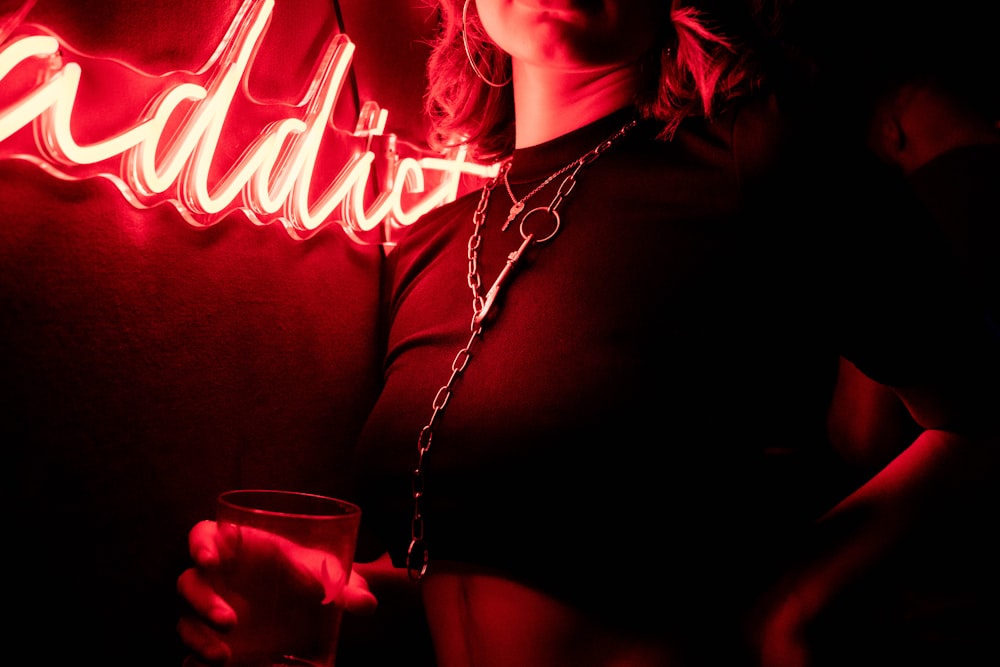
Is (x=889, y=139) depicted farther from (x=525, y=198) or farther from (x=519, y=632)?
(x=519, y=632)

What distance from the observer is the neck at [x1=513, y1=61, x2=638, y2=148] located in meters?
1.51

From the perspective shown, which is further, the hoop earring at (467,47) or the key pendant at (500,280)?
the hoop earring at (467,47)

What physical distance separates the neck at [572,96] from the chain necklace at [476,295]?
11cm

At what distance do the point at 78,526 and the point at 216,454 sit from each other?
0.29 m

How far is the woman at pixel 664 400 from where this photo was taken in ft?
3.50

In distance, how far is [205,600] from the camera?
110cm

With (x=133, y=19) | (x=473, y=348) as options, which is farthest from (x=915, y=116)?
(x=133, y=19)

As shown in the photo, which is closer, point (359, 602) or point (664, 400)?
point (664, 400)

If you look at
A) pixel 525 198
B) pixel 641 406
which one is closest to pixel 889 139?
pixel 525 198

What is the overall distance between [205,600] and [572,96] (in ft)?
4.00

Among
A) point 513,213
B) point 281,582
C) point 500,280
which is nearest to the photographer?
point 281,582

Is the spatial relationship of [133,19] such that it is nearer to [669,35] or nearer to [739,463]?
[669,35]

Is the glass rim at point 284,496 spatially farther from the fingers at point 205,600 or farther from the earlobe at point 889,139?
the earlobe at point 889,139

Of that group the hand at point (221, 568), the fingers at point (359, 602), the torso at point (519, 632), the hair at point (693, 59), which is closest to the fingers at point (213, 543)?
the hand at point (221, 568)
